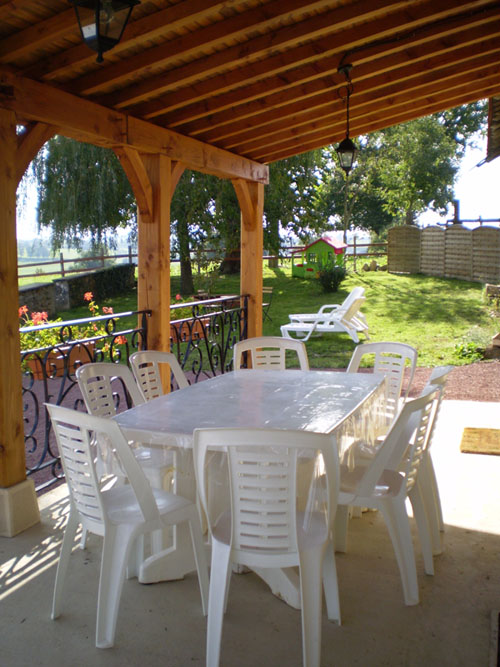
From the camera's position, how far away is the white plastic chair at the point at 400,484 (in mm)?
2451

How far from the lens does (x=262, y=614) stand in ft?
7.92

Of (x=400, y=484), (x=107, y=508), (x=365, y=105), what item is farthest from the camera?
(x=365, y=105)

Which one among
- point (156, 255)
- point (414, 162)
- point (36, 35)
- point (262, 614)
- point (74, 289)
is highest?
point (414, 162)

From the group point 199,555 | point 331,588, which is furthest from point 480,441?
point 199,555

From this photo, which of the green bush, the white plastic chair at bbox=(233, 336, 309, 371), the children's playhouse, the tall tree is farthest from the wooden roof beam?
the tall tree

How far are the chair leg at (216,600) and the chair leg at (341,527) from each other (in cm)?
92

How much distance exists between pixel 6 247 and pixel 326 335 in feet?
25.9

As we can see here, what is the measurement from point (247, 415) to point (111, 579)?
936 mm

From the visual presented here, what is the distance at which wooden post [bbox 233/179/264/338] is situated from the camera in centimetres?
603

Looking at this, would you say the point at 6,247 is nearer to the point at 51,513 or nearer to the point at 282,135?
the point at 51,513

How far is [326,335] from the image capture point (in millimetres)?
10516

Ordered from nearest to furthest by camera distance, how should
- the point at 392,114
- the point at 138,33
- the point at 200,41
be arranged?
the point at 138,33 < the point at 200,41 < the point at 392,114

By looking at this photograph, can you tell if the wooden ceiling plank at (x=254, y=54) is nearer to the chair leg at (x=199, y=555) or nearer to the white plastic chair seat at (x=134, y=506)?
the white plastic chair seat at (x=134, y=506)

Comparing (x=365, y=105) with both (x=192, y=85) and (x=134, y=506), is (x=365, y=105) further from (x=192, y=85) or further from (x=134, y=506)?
(x=134, y=506)
